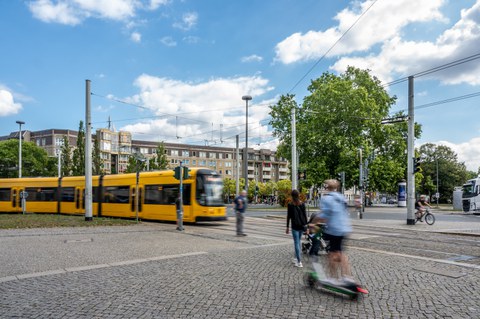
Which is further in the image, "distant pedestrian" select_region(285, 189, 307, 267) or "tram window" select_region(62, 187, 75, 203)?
"tram window" select_region(62, 187, 75, 203)

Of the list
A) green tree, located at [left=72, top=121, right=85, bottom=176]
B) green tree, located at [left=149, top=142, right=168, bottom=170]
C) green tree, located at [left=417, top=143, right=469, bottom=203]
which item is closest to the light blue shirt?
green tree, located at [left=72, top=121, right=85, bottom=176]

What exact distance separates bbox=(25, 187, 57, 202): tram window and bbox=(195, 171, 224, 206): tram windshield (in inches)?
568

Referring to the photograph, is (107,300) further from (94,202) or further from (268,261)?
(94,202)

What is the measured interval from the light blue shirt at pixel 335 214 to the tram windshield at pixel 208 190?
13.2 meters

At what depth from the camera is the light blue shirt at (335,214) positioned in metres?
5.95

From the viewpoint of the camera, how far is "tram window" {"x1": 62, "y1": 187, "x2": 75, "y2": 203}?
27000 millimetres

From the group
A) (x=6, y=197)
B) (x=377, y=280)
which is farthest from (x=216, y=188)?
(x=6, y=197)

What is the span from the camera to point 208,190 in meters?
19.1

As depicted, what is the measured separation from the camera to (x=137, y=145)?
105312 mm

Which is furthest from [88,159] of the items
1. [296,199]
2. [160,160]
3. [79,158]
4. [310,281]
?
[160,160]

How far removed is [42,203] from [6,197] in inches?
154

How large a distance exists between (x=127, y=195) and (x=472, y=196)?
2978 cm

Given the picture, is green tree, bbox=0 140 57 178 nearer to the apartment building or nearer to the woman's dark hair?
the apartment building

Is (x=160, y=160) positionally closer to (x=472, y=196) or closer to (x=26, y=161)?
(x=26, y=161)
